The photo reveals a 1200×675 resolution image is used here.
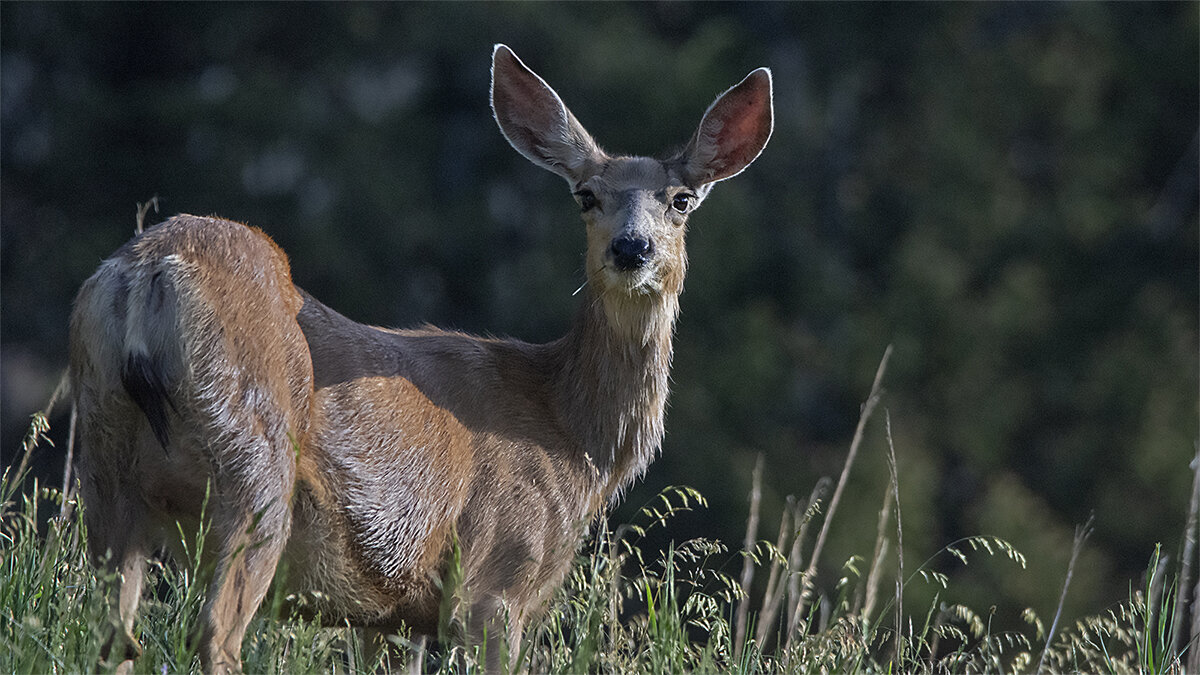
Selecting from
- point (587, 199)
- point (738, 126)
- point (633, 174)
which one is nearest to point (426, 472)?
point (587, 199)

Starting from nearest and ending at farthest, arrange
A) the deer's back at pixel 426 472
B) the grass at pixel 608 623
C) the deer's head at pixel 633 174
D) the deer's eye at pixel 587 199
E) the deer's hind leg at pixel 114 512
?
the grass at pixel 608 623, the deer's hind leg at pixel 114 512, the deer's back at pixel 426 472, the deer's head at pixel 633 174, the deer's eye at pixel 587 199

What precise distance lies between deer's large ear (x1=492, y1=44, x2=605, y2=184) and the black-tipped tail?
7.13 feet

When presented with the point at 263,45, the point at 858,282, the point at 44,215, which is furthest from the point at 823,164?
the point at 44,215

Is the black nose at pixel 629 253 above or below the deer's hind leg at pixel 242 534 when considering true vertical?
above

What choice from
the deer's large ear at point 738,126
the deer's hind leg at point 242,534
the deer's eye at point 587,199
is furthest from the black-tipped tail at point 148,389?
the deer's large ear at point 738,126

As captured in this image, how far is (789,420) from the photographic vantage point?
555 inches

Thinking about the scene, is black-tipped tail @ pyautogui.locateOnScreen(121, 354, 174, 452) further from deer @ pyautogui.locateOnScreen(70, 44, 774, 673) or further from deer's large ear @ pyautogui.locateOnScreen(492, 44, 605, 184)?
deer's large ear @ pyautogui.locateOnScreen(492, 44, 605, 184)

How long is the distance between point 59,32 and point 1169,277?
1085 cm

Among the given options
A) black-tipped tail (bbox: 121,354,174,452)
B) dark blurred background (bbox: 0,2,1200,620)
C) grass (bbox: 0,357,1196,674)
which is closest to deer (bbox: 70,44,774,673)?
black-tipped tail (bbox: 121,354,174,452)

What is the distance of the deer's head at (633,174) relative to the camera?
17.4 ft

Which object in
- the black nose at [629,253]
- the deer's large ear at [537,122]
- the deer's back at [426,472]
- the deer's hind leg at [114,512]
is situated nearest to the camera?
the deer's hind leg at [114,512]

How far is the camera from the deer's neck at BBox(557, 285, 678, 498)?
534 cm

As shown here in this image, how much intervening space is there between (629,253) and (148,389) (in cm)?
179

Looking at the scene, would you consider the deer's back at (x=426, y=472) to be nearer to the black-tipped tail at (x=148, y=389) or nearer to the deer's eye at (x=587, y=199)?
the black-tipped tail at (x=148, y=389)
